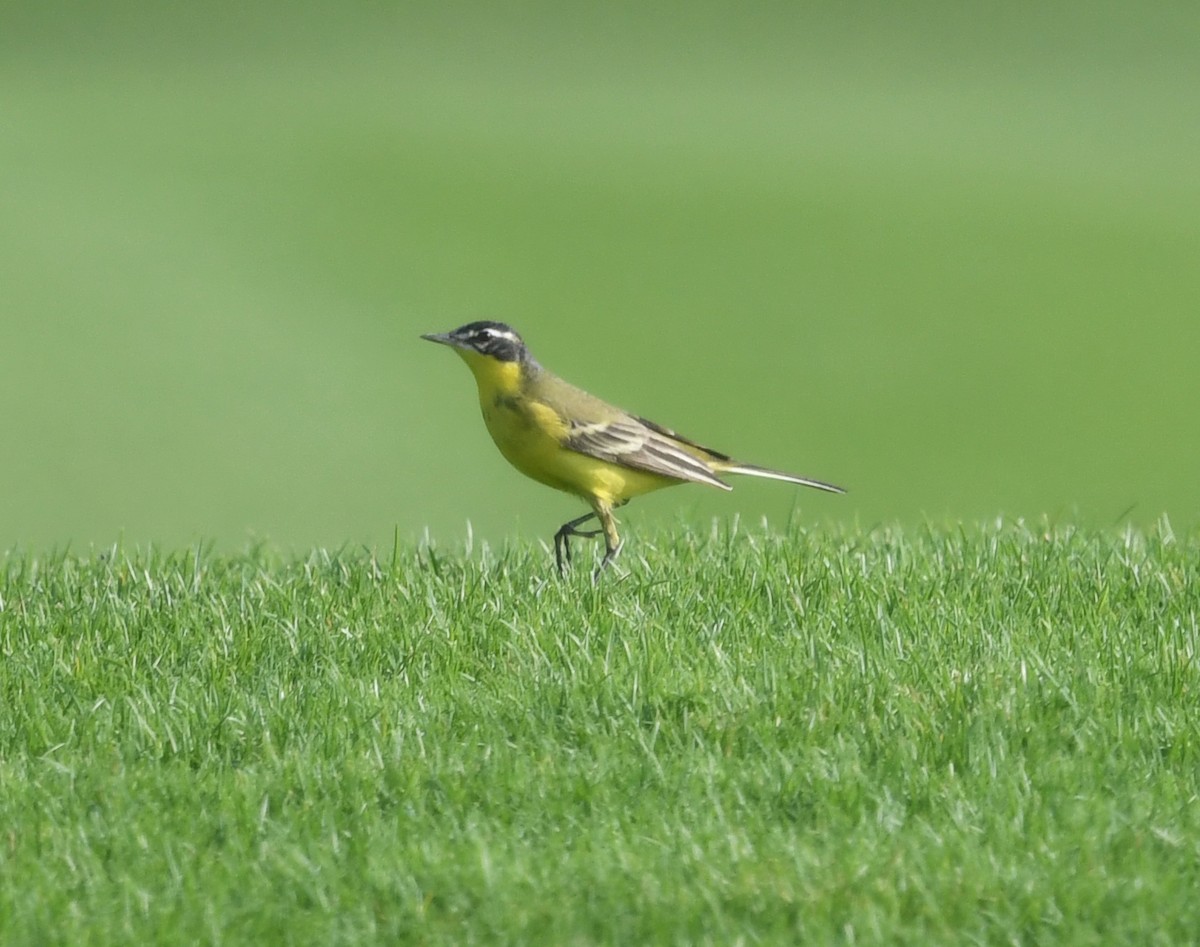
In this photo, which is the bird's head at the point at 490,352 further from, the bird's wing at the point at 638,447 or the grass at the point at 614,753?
the grass at the point at 614,753

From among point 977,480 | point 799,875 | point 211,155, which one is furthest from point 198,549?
point 211,155

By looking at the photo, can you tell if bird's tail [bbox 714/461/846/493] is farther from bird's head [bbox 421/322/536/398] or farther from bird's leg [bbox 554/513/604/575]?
bird's head [bbox 421/322/536/398]

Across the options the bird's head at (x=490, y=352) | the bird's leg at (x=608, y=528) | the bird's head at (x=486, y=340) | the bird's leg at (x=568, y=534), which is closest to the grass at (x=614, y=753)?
the bird's leg at (x=568, y=534)

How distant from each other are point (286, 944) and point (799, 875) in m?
1.61

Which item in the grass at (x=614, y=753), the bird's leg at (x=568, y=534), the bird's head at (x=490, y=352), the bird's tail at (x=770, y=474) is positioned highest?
the bird's head at (x=490, y=352)

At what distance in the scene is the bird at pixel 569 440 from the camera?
9.34 meters

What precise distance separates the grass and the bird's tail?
21.7 inches

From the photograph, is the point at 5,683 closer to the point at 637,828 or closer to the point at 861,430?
the point at 637,828

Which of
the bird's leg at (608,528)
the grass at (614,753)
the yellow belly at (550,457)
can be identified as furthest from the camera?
the bird's leg at (608,528)

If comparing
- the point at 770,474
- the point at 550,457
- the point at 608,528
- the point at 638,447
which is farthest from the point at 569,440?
the point at 770,474

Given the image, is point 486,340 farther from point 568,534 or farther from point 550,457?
point 568,534

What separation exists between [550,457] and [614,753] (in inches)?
127

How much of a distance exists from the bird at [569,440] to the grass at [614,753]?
2.13 feet

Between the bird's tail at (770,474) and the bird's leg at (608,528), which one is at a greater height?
the bird's tail at (770,474)
